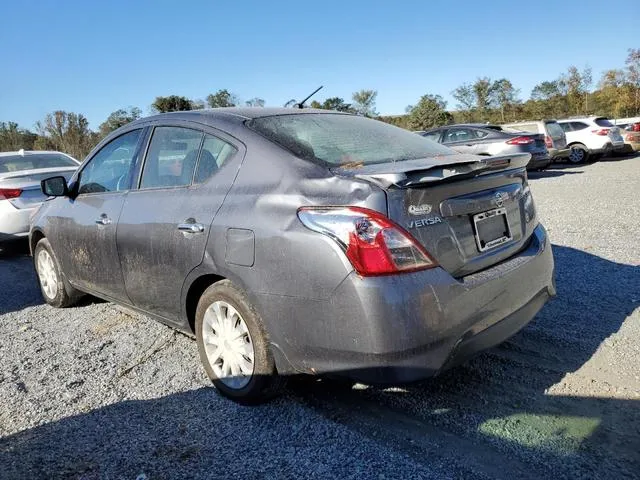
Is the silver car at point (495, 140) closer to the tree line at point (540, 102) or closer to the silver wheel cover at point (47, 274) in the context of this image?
the silver wheel cover at point (47, 274)

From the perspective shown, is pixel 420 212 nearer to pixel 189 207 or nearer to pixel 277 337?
pixel 277 337

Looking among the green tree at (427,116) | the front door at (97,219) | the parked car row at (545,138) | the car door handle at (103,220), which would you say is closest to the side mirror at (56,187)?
the front door at (97,219)

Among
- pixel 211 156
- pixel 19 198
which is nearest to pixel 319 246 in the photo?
pixel 211 156

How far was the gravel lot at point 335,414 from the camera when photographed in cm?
231

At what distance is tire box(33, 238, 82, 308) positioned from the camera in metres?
4.70

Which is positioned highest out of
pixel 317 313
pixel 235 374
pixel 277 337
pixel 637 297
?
pixel 317 313

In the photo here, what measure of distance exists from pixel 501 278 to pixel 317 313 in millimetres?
966

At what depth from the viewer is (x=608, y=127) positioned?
17.4 metres

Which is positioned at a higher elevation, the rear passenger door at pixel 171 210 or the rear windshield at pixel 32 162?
the rear windshield at pixel 32 162

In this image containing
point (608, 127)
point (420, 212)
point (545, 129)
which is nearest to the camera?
point (420, 212)

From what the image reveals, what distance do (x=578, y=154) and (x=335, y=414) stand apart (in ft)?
58.6

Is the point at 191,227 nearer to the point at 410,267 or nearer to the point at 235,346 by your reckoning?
the point at 235,346

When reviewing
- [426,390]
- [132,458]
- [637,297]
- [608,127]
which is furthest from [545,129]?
[132,458]

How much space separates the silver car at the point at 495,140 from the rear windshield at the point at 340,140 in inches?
384
